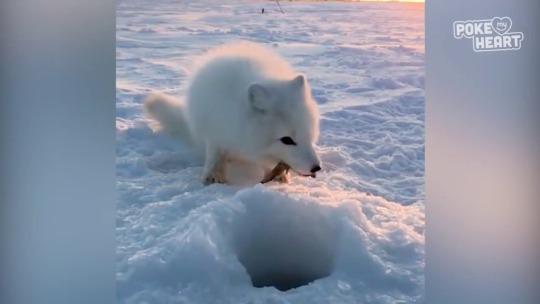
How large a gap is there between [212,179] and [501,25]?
78 centimetres

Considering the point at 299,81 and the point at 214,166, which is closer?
the point at 299,81

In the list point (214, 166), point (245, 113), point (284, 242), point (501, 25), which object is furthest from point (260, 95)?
point (501, 25)

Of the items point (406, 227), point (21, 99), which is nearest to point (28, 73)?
point (21, 99)

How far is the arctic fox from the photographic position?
184cm

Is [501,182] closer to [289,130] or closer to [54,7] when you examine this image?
[289,130]

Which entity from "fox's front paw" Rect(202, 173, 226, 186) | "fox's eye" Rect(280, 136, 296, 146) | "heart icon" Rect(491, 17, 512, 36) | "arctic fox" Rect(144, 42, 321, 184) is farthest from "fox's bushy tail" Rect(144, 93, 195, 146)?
"heart icon" Rect(491, 17, 512, 36)

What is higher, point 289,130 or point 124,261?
point 289,130

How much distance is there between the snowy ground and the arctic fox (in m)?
0.04

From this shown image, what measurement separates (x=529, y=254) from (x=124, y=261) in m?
0.95

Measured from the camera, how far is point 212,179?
1906 millimetres

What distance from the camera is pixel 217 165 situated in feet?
6.30

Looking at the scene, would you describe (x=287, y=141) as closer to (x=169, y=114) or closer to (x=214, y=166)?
(x=214, y=166)

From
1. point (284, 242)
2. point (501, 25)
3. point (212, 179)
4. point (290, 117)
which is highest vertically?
point (501, 25)

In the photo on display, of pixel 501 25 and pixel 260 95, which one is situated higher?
pixel 501 25
